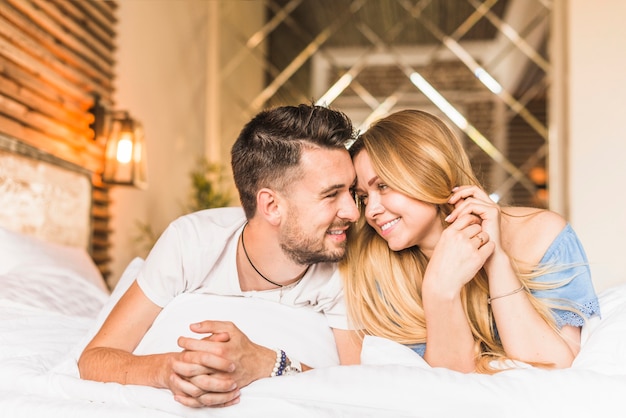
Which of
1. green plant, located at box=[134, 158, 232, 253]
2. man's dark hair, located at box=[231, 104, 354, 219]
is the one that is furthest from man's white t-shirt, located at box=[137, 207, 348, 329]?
green plant, located at box=[134, 158, 232, 253]

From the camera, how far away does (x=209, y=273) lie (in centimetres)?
157

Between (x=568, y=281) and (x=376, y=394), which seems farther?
(x=568, y=281)

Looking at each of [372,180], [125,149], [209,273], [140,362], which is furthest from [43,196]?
[372,180]

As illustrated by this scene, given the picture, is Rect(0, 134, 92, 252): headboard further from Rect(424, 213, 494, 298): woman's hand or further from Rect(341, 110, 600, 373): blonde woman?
Rect(424, 213, 494, 298): woman's hand

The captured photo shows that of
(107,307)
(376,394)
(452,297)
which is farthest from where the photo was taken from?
(107,307)

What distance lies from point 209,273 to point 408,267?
53 cm

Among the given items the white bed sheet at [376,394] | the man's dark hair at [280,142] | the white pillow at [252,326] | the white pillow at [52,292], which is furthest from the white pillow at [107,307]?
the man's dark hair at [280,142]

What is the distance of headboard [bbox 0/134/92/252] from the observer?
1.93 m

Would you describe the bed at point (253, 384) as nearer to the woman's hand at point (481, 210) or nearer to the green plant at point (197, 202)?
the woman's hand at point (481, 210)

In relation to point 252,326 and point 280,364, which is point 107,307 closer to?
point 252,326

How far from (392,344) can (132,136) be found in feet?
5.91

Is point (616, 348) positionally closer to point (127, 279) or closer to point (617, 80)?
point (127, 279)

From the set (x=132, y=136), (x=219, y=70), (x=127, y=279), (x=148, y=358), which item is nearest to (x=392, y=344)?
(x=148, y=358)

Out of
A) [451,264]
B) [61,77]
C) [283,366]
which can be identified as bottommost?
[283,366]
